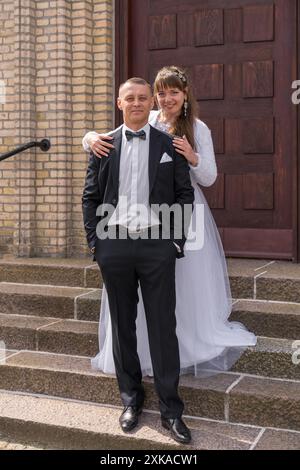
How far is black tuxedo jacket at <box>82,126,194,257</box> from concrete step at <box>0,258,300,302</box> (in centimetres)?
146

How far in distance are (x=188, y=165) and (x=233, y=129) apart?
2.37 metres

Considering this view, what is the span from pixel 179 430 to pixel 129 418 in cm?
34

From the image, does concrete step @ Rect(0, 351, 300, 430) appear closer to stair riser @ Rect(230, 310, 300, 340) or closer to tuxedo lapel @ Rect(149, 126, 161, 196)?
stair riser @ Rect(230, 310, 300, 340)

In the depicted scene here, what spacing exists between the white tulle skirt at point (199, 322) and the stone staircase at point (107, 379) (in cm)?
11

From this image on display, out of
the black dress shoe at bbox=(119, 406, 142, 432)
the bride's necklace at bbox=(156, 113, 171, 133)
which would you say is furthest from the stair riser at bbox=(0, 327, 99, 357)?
the bride's necklace at bbox=(156, 113, 171, 133)

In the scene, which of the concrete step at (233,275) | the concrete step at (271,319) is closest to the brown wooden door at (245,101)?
the concrete step at (233,275)

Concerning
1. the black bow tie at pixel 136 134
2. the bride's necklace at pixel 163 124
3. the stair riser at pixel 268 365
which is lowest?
the stair riser at pixel 268 365

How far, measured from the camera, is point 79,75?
601 cm

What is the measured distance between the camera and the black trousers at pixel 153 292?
11.5ft

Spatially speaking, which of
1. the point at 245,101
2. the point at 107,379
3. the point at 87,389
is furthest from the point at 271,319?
the point at 245,101

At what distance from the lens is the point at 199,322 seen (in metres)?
4.03

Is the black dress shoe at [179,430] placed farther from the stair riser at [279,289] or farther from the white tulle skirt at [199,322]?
the stair riser at [279,289]

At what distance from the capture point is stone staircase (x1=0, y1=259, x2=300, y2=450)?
144 inches

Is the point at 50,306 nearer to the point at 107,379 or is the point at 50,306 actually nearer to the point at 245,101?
the point at 107,379
